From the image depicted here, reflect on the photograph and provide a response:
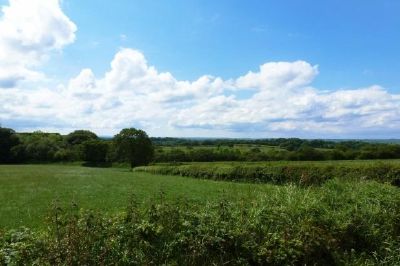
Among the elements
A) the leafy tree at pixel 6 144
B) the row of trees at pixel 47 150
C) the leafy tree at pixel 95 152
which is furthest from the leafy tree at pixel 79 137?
the leafy tree at pixel 95 152

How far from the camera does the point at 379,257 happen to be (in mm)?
8352

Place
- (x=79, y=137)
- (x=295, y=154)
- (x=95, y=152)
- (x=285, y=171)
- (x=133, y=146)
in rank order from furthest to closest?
(x=79, y=137)
(x=95, y=152)
(x=133, y=146)
(x=295, y=154)
(x=285, y=171)

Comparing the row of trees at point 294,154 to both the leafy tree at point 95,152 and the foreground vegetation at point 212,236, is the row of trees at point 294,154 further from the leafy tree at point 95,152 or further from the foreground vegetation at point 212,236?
the foreground vegetation at point 212,236

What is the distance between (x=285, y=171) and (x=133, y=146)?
41.1 m

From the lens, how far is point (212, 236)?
7.03 metres

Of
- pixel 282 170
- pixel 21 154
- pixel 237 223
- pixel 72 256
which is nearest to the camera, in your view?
pixel 72 256

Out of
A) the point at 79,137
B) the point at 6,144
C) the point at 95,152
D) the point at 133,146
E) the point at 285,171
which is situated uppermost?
the point at 79,137

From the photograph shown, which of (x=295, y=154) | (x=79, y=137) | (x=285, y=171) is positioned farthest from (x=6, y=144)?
(x=285, y=171)

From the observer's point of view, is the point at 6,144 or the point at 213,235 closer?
the point at 213,235

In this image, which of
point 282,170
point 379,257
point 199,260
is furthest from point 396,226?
point 282,170

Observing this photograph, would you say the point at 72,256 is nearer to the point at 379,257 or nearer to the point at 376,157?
the point at 379,257

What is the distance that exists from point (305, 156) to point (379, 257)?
227ft

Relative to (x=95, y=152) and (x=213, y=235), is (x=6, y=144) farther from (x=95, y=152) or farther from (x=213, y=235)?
(x=213, y=235)

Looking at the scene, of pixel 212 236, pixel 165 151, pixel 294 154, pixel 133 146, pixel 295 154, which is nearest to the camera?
pixel 212 236
